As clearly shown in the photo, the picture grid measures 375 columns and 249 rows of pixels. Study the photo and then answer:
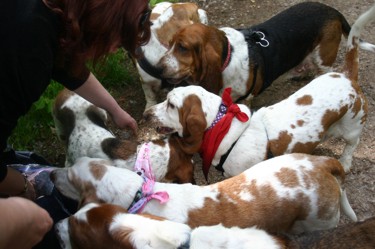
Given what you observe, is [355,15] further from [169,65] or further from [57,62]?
[57,62]

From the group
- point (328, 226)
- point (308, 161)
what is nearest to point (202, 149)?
point (308, 161)

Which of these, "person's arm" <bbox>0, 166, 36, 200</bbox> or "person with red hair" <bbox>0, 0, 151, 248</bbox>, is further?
"person's arm" <bbox>0, 166, 36, 200</bbox>

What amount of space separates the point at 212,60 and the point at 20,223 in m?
2.96

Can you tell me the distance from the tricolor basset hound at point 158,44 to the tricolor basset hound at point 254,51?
21 cm

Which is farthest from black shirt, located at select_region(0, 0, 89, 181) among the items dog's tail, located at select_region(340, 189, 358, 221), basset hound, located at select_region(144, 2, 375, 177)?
dog's tail, located at select_region(340, 189, 358, 221)

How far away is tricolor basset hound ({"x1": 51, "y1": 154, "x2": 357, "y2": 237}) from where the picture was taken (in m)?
2.97

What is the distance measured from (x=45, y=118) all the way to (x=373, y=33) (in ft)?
13.2

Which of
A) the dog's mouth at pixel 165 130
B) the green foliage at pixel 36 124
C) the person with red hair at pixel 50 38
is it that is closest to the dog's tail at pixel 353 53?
the dog's mouth at pixel 165 130

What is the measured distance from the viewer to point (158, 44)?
15.4 ft

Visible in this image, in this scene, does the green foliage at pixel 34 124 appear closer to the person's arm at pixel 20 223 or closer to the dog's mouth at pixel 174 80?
the dog's mouth at pixel 174 80

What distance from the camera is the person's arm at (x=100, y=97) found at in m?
3.48

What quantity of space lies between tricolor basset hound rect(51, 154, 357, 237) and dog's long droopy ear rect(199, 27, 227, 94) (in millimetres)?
1372

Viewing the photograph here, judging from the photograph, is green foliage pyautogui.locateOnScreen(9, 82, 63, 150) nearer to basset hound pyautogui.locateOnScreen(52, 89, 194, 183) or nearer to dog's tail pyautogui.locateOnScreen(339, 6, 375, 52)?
basset hound pyautogui.locateOnScreen(52, 89, 194, 183)

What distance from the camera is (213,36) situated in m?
4.36
